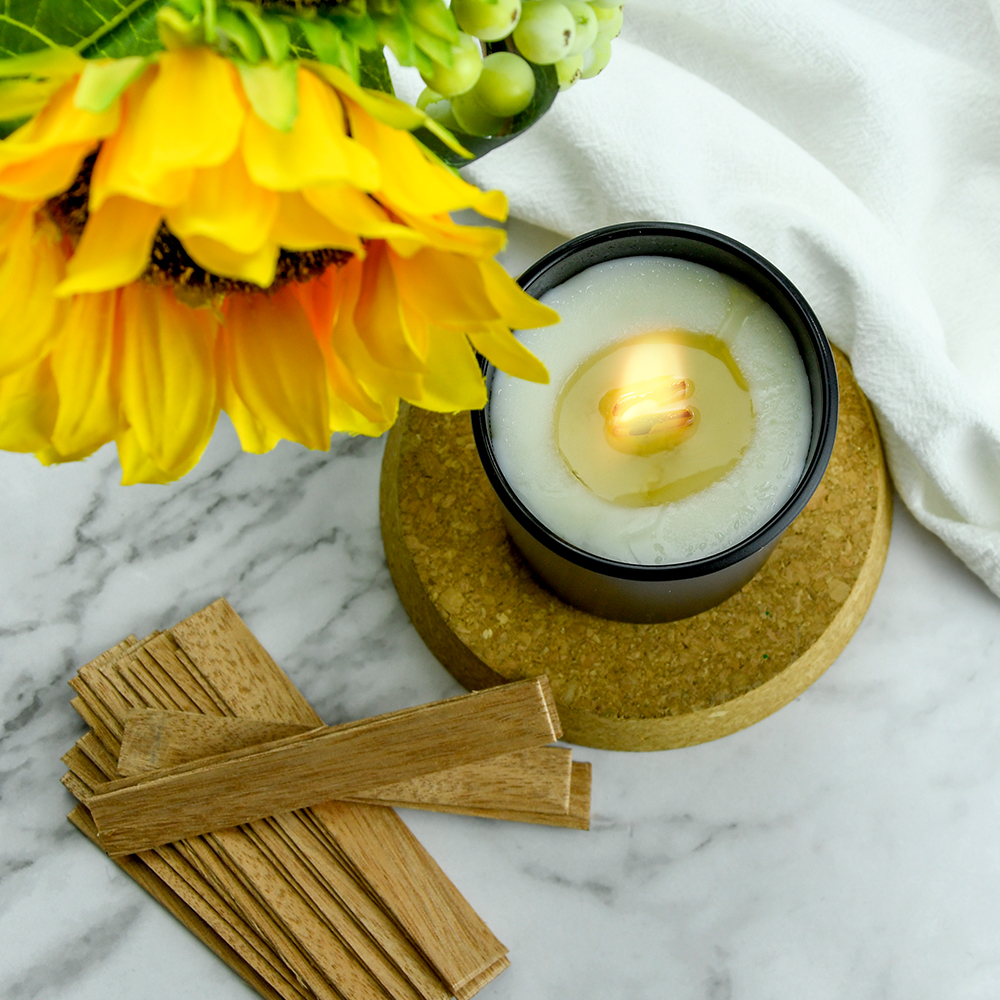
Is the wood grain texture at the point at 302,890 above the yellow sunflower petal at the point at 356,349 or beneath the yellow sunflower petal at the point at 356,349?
beneath

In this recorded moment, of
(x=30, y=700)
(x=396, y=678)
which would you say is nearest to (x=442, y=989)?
(x=396, y=678)

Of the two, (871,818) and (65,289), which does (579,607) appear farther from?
(65,289)

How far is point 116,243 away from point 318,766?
35 cm

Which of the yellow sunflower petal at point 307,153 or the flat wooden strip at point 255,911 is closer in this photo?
the yellow sunflower petal at point 307,153

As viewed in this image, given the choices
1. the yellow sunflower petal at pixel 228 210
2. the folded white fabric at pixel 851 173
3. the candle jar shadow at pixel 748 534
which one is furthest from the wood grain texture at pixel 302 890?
the yellow sunflower petal at pixel 228 210

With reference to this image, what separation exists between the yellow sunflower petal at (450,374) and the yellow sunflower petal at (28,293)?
0.31ft

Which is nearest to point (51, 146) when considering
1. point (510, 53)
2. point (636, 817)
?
point (510, 53)

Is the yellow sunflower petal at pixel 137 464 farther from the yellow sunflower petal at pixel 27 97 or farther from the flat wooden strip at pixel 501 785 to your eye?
the flat wooden strip at pixel 501 785

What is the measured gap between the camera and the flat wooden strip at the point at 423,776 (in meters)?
0.53

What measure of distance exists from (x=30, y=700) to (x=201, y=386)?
40 centimetres

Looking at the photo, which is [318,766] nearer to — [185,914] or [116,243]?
[185,914]

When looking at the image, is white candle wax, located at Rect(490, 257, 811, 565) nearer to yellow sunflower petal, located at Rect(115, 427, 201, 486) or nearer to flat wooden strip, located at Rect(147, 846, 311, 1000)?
yellow sunflower petal, located at Rect(115, 427, 201, 486)

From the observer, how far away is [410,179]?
8.8 inches

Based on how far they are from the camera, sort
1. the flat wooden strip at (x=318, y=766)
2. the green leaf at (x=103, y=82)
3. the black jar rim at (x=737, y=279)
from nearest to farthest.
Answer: the green leaf at (x=103, y=82) → the black jar rim at (x=737, y=279) → the flat wooden strip at (x=318, y=766)
